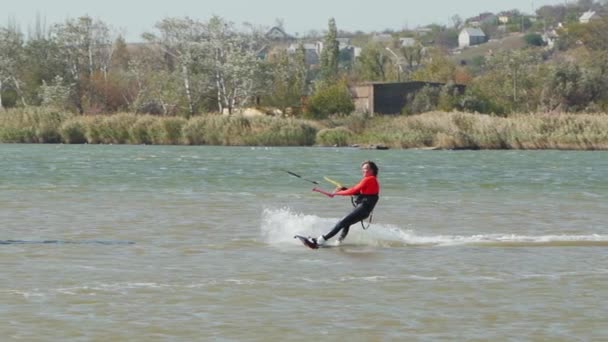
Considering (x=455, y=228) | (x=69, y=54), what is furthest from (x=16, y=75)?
(x=455, y=228)

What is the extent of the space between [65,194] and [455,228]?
12236mm

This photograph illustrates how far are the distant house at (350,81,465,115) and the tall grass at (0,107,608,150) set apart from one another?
353 inches

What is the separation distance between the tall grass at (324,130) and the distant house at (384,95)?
8967 mm

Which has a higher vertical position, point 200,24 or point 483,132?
point 200,24

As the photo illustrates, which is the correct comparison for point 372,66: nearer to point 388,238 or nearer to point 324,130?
point 324,130

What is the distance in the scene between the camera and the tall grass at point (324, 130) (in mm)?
69500

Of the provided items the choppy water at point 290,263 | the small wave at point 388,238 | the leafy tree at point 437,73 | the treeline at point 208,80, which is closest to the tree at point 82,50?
the treeline at point 208,80

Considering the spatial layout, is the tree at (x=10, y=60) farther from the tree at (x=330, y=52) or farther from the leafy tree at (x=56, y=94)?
the tree at (x=330, y=52)

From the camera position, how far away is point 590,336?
1522cm

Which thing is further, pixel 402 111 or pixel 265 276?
pixel 402 111

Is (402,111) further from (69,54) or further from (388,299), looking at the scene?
(388,299)

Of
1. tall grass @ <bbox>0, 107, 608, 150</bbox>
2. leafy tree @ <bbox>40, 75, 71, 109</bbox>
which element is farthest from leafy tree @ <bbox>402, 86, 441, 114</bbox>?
leafy tree @ <bbox>40, 75, 71, 109</bbox>

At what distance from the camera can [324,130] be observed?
7538 centimetres

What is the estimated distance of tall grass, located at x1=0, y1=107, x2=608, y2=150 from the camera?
6950cm
